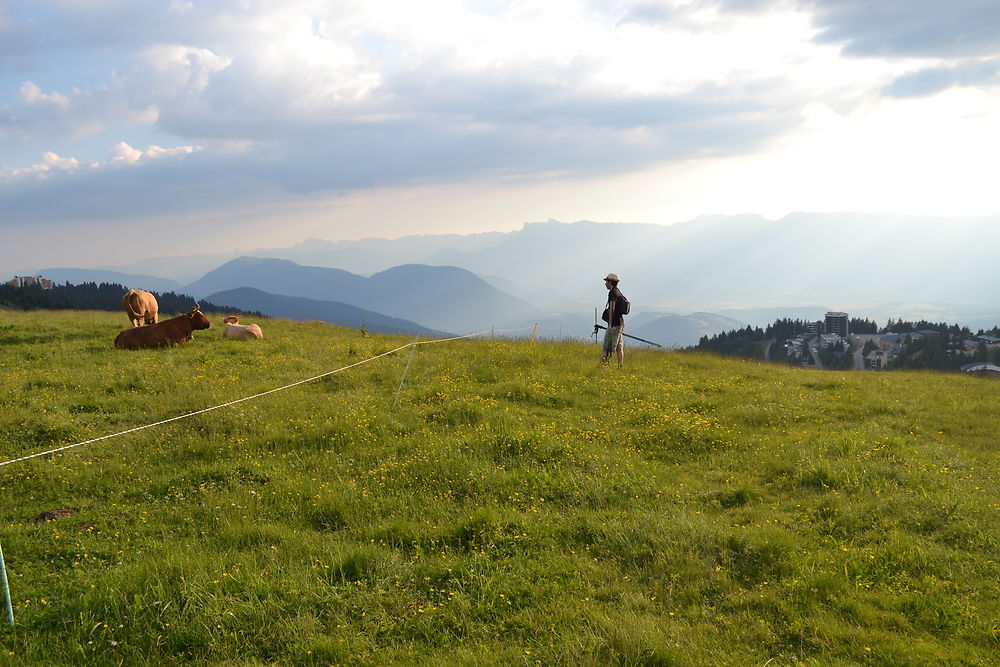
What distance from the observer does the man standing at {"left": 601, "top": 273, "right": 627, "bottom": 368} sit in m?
18.2

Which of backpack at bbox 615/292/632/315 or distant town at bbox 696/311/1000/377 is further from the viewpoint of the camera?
distant town at bbox 696/311/1000/377

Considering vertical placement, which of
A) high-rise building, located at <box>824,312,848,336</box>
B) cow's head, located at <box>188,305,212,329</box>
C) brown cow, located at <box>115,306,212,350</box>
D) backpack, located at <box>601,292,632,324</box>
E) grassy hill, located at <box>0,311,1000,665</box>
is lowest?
grassy hill, located at <box>0,311,1000,665</box>

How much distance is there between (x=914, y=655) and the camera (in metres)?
5.31

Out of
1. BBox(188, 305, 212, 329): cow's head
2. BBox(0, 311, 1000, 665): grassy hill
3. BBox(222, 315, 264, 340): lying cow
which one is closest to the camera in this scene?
BBox(0, 311, 1000, 665): grassy hill

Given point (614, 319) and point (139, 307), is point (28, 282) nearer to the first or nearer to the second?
point (139, 307)

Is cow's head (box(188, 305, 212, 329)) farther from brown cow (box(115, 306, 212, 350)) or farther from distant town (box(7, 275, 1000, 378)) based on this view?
distant town (box(7, 275, 1000, 378))

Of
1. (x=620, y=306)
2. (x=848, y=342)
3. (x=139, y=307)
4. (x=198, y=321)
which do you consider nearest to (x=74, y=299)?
(x=139, y=307)

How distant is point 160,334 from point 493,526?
57.2ft

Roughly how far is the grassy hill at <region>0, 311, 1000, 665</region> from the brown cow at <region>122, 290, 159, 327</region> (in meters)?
8.02

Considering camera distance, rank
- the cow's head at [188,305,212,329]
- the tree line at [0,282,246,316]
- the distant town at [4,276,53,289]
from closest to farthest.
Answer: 1. the cow's head at [188,305,212,329]
2. the tree line at [0,282,246,316]
3. the distant town at [4,276,53,289]

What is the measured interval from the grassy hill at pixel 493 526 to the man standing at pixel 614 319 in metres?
3.72

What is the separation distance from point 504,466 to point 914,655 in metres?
5.91

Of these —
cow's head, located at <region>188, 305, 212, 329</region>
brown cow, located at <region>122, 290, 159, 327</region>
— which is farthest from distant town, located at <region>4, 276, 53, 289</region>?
cow's head, located at <region>188, 305, 212, 329</region>

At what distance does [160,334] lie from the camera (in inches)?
796
